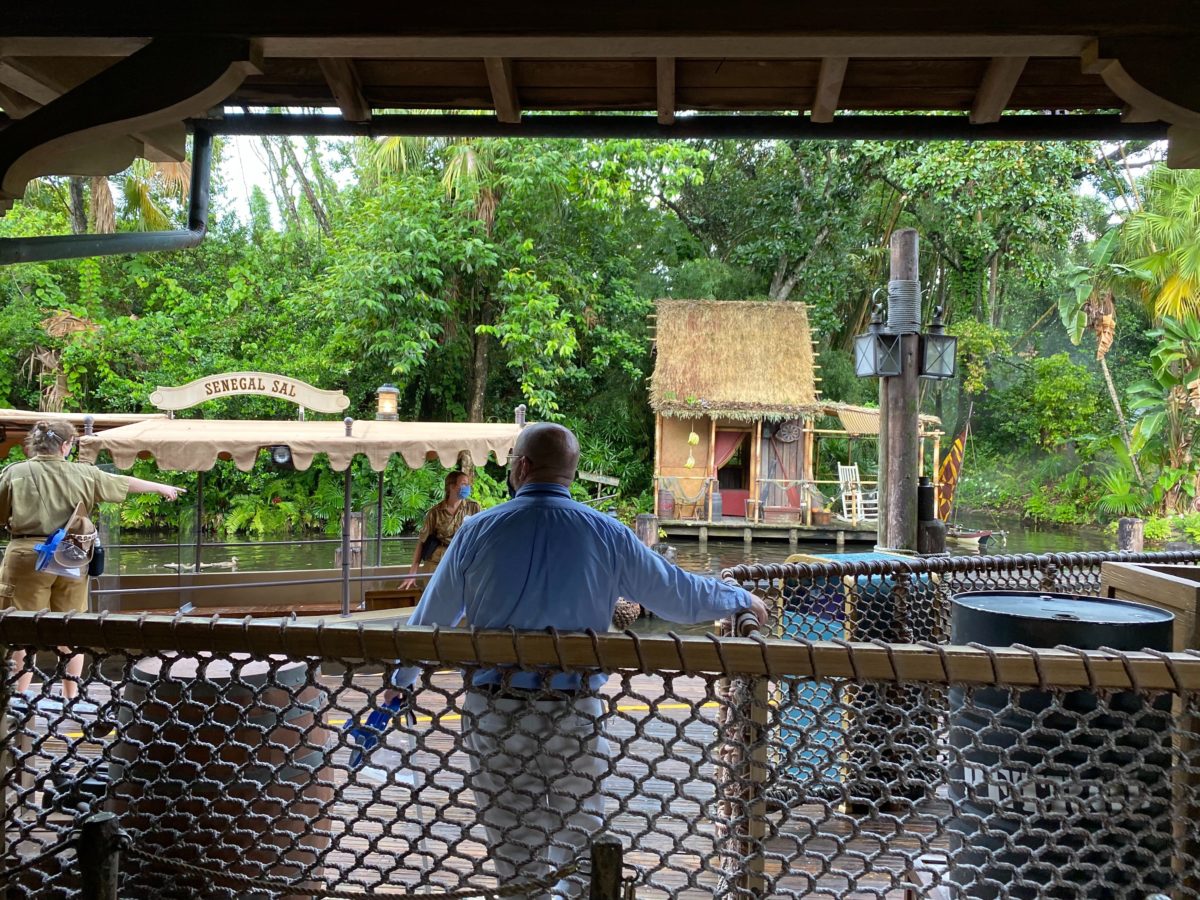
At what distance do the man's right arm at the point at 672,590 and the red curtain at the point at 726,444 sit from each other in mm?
21969

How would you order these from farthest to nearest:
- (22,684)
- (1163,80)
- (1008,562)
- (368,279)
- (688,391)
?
(688,391) < (368,279) < (22,684) < (1008,562) < (1163,80)

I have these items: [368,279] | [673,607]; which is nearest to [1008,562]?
[673,607]

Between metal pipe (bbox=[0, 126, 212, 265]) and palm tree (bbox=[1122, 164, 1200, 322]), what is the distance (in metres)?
19.8

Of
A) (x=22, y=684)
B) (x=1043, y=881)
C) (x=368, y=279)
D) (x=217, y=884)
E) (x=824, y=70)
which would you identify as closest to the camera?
(x=217, y=884)

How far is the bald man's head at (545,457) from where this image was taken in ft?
8.11

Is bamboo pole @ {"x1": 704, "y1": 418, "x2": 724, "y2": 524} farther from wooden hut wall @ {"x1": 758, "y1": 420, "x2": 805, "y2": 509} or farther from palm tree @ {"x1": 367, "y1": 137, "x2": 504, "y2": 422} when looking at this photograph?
palm tree @ {"x1": 367, "y1": 137, "x2": 504, "y2": 422}

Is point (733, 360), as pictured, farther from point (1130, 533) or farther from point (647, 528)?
point (1130, 533)

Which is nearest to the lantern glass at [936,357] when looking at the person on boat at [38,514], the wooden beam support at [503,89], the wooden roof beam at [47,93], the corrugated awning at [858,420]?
the wooden beam support at [503,89]

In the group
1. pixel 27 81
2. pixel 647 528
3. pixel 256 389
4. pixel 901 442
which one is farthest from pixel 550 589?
pixel 647 528

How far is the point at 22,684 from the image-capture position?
536cm

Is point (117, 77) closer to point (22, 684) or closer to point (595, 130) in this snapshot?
point (595, 130)

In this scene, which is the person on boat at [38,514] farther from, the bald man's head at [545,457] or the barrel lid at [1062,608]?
the barrel lid at [1062,608]

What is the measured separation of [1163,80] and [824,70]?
83 centimetres

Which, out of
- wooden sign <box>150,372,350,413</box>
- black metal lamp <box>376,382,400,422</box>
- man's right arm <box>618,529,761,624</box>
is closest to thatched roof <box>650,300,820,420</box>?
black metal lamp <box>376,382,400,422</box>
